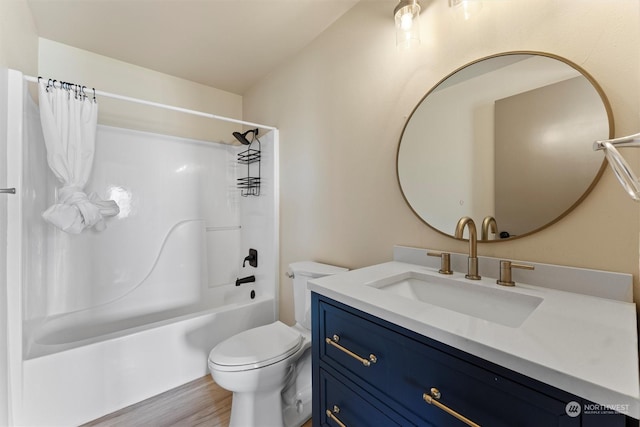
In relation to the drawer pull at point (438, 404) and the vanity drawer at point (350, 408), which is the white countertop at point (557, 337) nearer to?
the drawer pull at point (438, 404)

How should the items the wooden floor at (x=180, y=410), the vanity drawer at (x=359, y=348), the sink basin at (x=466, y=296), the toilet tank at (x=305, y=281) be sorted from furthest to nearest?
the toilet tank at (x=305, y=281) < the wooden floor at (x=180, y=410) < the sink basin at (x=466, y=296) < the vanity drawer at (x=359, y=348)

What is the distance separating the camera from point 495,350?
532 millimetres

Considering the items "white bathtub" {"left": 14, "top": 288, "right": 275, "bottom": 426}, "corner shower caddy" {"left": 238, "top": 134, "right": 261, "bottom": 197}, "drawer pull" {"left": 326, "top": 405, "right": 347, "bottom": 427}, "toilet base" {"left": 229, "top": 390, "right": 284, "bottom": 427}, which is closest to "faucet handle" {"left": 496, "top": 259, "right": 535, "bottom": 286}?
"drawer pull" {"left": 326, "top": 405, "right": 347, "bottom": 427}

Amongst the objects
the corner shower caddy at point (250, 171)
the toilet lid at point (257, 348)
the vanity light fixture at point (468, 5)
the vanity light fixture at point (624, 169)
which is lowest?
the toilet lid at point (257, 348)

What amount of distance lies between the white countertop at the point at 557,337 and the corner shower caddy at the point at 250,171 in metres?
1.81

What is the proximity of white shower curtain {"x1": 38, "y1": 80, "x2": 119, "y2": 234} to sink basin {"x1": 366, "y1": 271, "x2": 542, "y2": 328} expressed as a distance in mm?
1765

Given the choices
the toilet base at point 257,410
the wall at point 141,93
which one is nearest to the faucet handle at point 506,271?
the toilet base at point 257,410

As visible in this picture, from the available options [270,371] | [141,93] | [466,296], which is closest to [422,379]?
[466,296]

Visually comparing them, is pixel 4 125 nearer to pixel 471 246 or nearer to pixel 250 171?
pixel 250 171

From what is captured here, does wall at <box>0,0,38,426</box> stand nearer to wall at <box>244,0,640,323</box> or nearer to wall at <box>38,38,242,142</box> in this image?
wall at <box>38,38,242,142</box>

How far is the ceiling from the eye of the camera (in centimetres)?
158

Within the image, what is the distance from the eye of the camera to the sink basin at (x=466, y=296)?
33.4 inches

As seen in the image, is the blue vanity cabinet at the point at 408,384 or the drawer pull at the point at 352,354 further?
the drawer pull at the point at 352,354

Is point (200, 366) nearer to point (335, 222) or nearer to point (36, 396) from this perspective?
point (36, 396)
